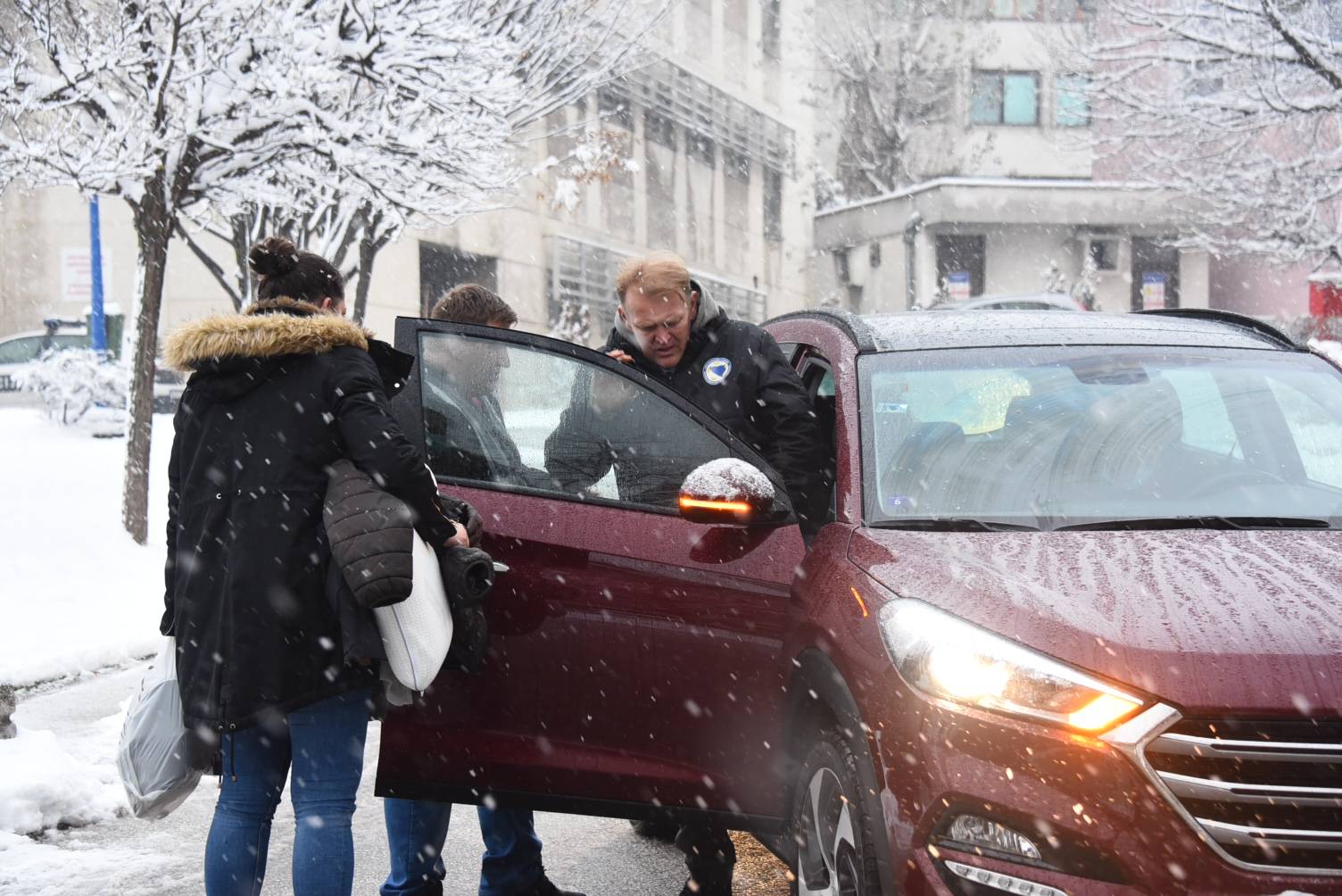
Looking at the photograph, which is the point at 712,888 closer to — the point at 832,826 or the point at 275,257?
the point at 832,826

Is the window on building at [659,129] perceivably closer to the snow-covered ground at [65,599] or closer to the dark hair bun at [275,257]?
the snow-covered ground at [65,599]

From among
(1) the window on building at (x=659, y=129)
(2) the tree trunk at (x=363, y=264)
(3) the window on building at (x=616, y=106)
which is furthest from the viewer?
(1) the window on building at (x=659, y=129)

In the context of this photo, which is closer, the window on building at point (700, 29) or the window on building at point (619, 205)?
the window on building at point (619, 205)

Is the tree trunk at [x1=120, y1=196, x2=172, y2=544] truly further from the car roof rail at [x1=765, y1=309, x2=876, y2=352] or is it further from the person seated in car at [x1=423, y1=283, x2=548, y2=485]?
the person seated in car at [x1=423, y1=283, x2=548, y2=485]

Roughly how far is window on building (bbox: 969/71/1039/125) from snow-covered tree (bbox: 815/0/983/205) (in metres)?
1.08

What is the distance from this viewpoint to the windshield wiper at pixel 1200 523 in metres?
3.32

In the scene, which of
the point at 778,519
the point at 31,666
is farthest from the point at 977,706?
the point at 31,666

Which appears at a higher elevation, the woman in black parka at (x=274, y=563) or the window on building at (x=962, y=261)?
the window on building at (x=962, y=261)

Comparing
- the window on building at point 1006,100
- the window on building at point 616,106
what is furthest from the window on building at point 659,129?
the window on building at point 1006,100

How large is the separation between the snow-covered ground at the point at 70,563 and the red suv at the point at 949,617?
4130 mm

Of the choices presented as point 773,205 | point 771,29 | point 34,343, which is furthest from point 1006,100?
point 34,343

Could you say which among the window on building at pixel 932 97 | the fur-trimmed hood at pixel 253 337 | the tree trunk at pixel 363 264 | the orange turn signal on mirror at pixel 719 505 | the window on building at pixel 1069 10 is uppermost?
the window on building at pixel 1069 10

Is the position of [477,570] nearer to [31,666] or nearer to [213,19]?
[31,666]

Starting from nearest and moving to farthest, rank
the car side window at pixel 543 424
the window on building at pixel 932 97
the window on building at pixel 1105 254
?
the car side window at pixel 543 424
the window on building at pixel 1105 254
the window on building at pixel 932 97
